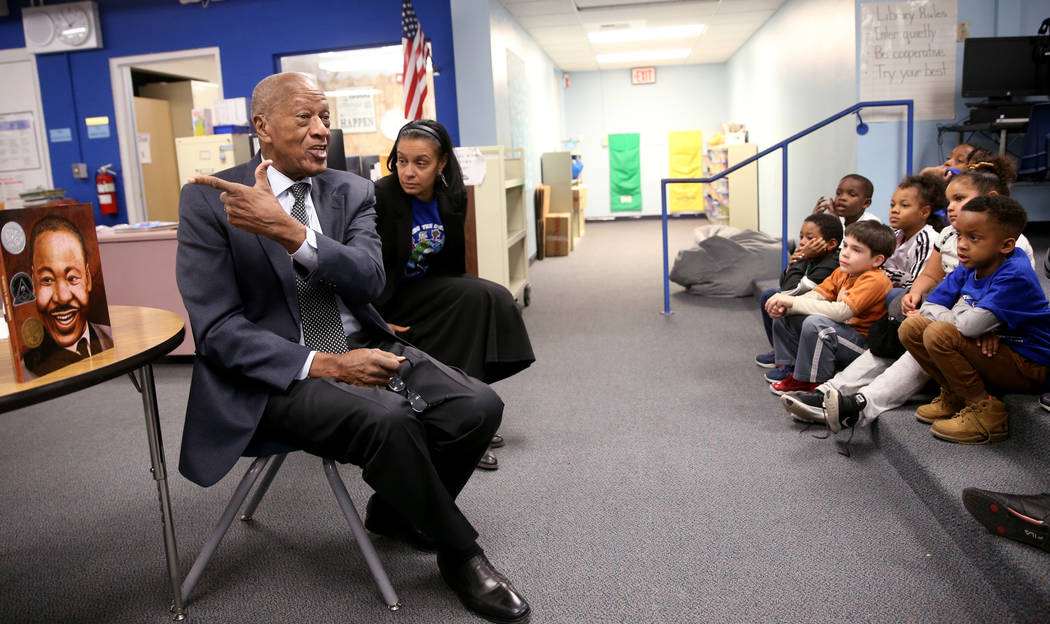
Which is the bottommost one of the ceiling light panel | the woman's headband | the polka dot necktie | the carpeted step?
the carpeted step

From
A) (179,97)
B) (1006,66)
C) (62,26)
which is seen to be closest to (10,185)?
(62,26)

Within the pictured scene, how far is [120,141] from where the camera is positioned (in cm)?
644

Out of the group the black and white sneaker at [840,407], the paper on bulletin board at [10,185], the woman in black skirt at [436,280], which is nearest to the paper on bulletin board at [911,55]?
the black and white sneaker at [840,407]

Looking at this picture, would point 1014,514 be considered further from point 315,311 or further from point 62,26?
point 62,26

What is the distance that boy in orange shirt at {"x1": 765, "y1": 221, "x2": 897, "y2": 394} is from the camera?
2779 millimetres

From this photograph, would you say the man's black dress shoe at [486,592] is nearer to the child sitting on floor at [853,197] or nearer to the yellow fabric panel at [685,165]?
the child sitting on floor at [853,197]

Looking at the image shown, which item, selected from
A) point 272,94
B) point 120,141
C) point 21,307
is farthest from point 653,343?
point 120,141

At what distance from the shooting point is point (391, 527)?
204 centimetres

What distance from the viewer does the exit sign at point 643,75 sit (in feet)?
39.1

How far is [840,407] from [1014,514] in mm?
832

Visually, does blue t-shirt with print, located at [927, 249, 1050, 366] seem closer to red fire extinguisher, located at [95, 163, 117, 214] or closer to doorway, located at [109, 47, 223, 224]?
doorway, located at [109, 47, 223, 224]

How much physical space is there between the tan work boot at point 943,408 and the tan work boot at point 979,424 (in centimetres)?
9

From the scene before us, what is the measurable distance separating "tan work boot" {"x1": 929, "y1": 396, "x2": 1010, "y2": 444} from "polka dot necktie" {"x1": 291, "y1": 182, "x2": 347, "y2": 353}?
1.72 metres

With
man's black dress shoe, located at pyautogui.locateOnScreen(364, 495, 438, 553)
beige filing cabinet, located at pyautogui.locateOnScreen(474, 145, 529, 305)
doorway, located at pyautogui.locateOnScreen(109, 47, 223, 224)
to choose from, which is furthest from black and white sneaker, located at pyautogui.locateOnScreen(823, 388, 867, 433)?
doorway, located at pyautogui.locateOnScreen(109, 47, 223, 224)
